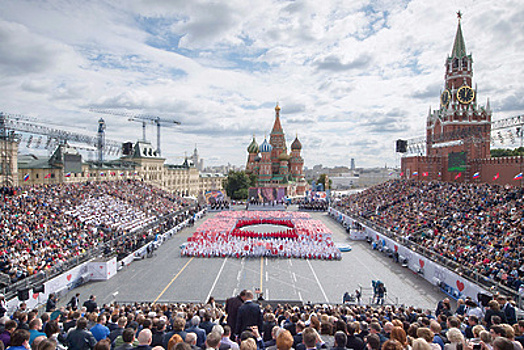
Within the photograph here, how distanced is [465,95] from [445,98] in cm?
224

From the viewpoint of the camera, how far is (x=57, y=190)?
30.0 m

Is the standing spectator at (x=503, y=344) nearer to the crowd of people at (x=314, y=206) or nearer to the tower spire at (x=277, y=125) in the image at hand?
the crowd of people at (x=314, y=206)

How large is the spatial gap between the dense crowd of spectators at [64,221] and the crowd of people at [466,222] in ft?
69.1

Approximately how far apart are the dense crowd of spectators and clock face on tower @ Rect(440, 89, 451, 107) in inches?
1425

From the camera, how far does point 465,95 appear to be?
124 feet

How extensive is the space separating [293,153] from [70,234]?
61013 mm

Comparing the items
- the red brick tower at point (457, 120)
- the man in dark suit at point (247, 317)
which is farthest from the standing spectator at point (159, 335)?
the red brick tower at point (457, 120)

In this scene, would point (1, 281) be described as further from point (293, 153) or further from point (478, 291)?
point (293, 153)

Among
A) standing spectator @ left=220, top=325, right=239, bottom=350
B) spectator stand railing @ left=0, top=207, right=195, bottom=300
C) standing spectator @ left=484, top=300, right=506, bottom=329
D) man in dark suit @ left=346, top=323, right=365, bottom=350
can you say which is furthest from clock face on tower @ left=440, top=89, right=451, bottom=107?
standing spectator @ left=220, top=325, right=239, bottom=350

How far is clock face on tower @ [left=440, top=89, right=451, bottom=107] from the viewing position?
38.9 m

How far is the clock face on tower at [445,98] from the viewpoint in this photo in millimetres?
38906

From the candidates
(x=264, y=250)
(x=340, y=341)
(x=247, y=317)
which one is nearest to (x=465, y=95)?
(x=264, y=250)

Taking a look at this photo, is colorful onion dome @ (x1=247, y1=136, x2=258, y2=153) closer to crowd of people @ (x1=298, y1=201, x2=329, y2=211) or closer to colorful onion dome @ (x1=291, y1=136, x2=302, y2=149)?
colorful onion dome @ (x1=291, y1=136, x2=302, y2=149)

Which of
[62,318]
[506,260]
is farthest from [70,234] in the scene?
[506,260]
